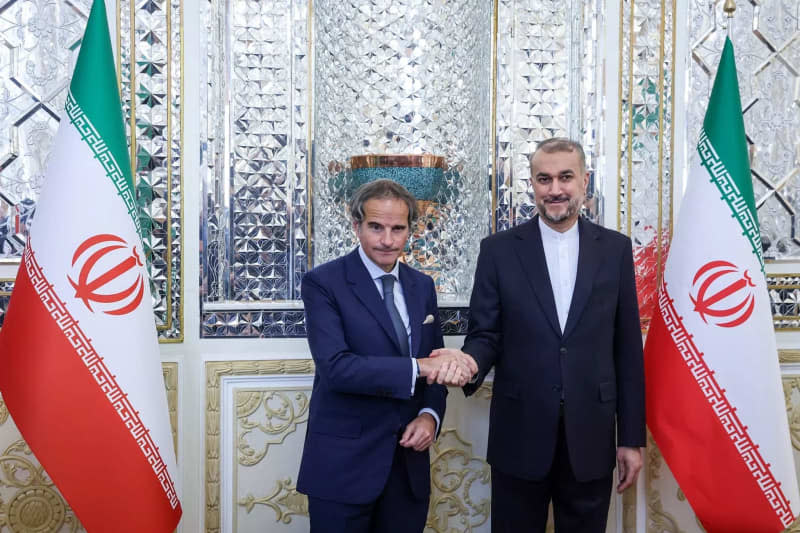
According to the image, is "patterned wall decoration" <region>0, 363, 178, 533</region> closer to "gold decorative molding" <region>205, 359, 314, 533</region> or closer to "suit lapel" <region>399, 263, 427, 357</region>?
"gold decorative molding" <region>205, 359, 314, 533</region>

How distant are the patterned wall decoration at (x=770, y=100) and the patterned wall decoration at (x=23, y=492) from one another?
2502 mm

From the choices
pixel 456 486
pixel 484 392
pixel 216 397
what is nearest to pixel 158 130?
pixel 216 397

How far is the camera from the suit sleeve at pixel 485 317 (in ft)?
7.43

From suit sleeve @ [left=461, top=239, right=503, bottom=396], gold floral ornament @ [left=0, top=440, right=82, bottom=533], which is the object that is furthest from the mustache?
gold floral ornament @ [left=0, top=440, right=82, bottom=533]

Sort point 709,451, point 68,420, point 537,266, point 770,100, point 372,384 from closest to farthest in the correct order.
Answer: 1. point 372,384
2. point 68,420
3. point 537,266
4. point 709,451
5. point 770,100

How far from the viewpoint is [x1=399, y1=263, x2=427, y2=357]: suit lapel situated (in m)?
2.11

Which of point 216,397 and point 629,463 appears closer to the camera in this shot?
point 629,463

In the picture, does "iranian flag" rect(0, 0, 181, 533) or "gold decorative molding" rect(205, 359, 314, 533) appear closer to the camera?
"iranian flag" rect(0, 0, 181, 533)

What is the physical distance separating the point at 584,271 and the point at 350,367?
81cm

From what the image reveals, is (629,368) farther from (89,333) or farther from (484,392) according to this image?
(89,333)

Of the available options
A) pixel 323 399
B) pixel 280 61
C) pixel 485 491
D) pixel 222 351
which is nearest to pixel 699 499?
pixel 485 491

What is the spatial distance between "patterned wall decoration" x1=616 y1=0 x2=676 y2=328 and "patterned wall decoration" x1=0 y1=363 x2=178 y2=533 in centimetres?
191

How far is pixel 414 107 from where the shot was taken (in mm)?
3043

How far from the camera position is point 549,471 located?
2197 mm
